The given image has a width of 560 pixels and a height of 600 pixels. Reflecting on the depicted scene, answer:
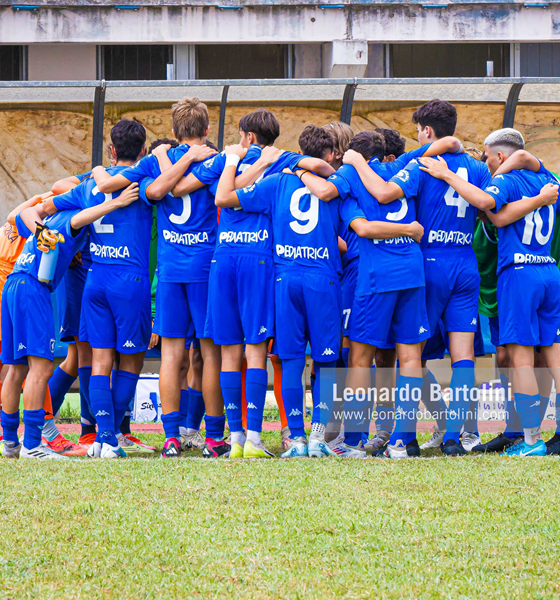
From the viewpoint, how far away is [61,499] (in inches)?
151

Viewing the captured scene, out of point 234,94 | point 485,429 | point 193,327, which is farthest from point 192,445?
point 234,94

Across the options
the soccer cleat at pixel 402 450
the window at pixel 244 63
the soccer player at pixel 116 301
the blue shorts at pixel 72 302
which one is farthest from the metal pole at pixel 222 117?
the window at pixel 244 63

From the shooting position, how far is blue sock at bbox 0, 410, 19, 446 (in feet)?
17.9

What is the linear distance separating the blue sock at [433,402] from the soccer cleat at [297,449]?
123 cm

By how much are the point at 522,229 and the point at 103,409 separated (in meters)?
3.05

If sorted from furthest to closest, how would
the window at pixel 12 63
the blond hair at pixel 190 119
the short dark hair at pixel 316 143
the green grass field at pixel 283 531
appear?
the window at pixel 12 63 < the blond hair at pixel 190 119 < the short dark hair at pixel 316 143 < the green grass field at pixel 283 531

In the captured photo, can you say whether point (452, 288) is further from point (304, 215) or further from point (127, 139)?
point (127, 139)

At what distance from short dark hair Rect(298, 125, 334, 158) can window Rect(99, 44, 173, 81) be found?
12.5m

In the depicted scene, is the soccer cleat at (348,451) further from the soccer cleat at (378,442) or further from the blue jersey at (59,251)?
the blue jersey at (59,251)

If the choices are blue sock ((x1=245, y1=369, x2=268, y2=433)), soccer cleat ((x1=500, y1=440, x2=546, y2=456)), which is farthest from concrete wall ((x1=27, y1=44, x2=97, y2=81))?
soccer cleat ((x1=500, y1=440, x2=546, y2=456))

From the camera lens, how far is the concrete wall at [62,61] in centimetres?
1700

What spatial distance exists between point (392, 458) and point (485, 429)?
9.48ft

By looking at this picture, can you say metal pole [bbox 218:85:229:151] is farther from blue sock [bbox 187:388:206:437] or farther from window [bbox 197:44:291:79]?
window [bbox 197:44:291:79]

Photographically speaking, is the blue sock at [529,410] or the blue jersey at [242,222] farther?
the blue jersey at [242,222]
